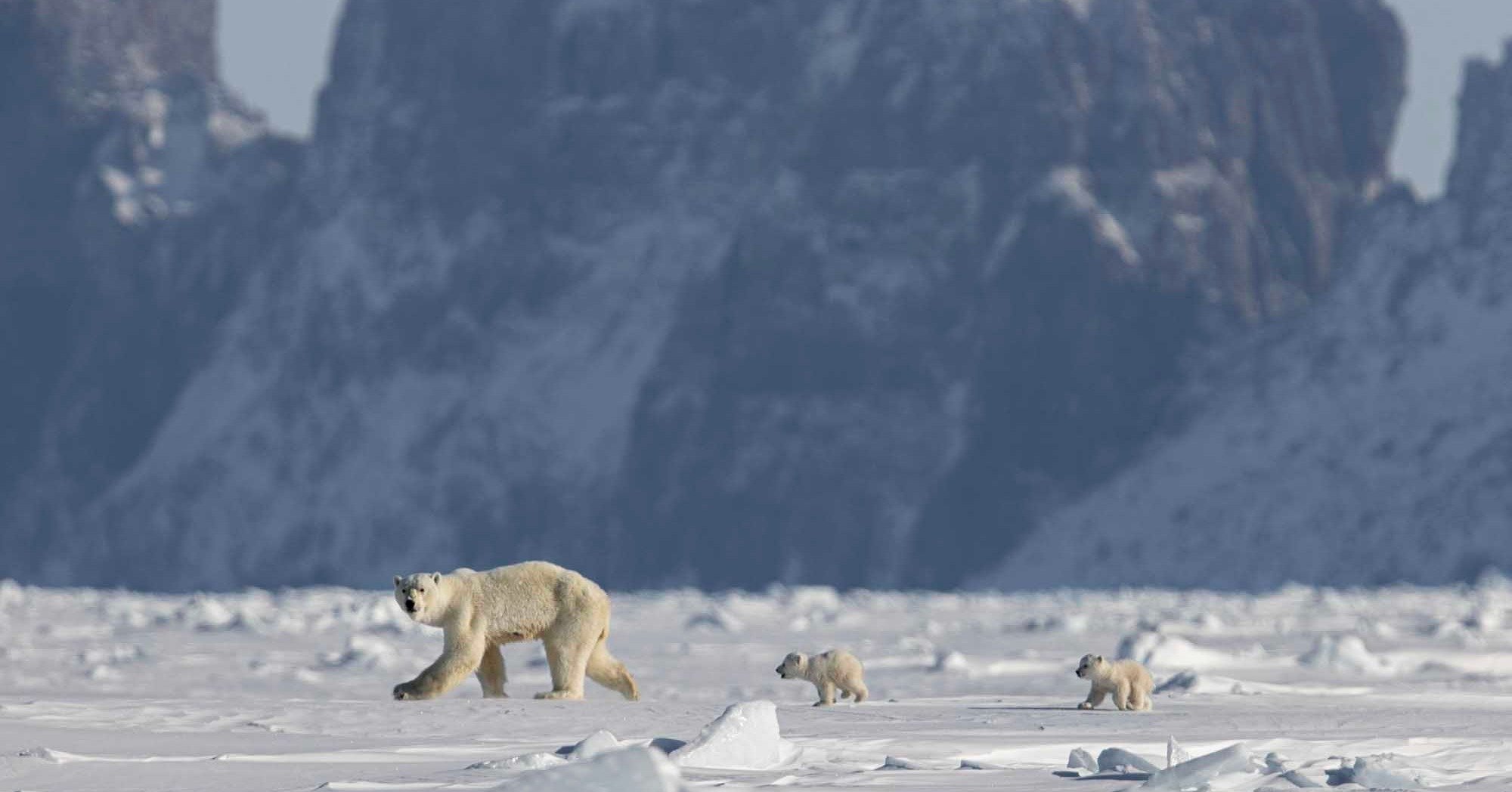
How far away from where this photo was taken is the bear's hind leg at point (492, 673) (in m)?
19.0

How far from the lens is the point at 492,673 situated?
755 inches

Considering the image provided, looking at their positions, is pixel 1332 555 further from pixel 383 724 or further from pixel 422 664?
pixel 383 724

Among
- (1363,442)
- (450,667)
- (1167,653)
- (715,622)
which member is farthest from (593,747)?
(1363,442)

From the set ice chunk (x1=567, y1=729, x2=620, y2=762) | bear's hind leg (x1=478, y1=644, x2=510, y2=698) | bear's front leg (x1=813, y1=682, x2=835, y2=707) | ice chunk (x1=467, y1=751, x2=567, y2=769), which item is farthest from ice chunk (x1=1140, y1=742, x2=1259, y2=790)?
bear's front leg (x1=813, y1=682, x2=835, y2=707)

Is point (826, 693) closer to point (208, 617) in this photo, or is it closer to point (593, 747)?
point (593, 747)

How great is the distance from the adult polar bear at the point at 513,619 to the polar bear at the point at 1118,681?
346 cm

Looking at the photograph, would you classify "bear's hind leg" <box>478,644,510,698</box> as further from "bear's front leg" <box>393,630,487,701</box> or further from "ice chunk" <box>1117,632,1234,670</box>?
"ice chunk" <box>1117,632,1234,670</box>

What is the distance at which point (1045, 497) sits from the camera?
18738cm

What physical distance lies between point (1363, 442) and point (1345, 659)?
141238 millimetres

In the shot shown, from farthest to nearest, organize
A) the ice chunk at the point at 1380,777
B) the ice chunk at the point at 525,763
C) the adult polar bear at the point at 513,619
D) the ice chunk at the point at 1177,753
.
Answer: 1. the adult polar bear at the point at 513,619
2. the ice chunk at the point at 1177,753
3. the ice chunk at the point at 525,763
4. the ice chunk at the point at 1380,777

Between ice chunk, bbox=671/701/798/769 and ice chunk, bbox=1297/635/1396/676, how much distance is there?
19120 mm

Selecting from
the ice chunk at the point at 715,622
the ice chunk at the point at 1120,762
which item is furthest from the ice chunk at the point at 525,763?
the ice chunk at the point at 715,622

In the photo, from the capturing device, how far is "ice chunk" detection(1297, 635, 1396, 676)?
1283 inches

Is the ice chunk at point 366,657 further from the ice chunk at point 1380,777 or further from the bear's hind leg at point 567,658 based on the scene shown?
the ice chunk at point 1380,777
